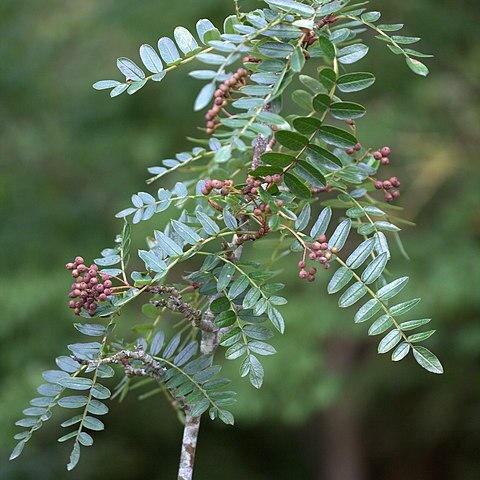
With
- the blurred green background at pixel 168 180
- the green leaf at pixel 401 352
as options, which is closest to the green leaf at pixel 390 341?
the green leaf at pixel 401 352

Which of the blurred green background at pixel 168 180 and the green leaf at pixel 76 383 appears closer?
the green leaf at pixel 76 383

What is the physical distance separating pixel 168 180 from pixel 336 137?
2346mm

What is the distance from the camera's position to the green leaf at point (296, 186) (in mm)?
658

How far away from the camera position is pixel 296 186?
0.66m

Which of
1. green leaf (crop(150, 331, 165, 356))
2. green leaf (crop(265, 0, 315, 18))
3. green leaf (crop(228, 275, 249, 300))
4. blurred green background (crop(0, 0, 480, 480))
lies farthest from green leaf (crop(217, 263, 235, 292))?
blurred green background (crop(0, 0, 480, 480))

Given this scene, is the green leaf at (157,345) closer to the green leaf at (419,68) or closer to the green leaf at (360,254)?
the green leaf at (360,254)

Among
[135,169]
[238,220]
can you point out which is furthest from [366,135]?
[238,220]

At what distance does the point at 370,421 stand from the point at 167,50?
159 inches

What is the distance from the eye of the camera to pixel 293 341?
267 cm

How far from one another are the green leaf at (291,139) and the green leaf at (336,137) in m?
0.02

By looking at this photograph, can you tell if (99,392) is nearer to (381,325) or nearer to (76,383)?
(76,383)

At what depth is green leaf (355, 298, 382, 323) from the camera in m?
0.67

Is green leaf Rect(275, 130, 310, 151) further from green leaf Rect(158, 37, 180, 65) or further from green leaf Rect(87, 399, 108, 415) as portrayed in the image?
green leaf Rect(87, 399, 108, 415)

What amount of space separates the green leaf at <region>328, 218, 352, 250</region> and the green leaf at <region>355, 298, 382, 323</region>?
0.18ft
